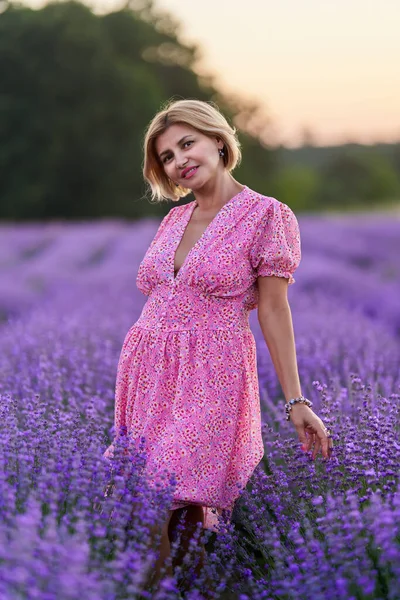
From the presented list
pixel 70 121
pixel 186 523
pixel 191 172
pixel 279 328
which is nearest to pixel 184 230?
pixel 191 172

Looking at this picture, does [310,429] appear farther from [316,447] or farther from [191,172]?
[191,172]

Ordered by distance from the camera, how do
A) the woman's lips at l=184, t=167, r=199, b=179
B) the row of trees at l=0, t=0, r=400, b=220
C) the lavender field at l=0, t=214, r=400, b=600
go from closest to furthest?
the lavender field at l=0, t=214, r=400, b=600
the woman's lips at l=184, t=167, r=199, b=179
the row of trees at l=0, t=0, r=400, b=220

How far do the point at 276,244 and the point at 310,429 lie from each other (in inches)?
20.7

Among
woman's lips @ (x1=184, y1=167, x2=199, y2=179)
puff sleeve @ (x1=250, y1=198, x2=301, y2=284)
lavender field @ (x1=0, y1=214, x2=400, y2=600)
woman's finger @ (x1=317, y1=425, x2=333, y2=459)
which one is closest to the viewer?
lavender field @ (x1=0, y1=214, x2=400, y2=600)

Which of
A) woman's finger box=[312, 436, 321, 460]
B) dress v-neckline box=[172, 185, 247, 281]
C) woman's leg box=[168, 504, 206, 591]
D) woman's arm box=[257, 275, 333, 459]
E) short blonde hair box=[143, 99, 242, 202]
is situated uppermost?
short blonde hair box=[143, 99, 242, 202]

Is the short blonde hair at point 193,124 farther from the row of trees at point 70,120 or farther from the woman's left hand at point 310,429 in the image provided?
the row of trees at point 70,120

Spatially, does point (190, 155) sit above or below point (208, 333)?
above

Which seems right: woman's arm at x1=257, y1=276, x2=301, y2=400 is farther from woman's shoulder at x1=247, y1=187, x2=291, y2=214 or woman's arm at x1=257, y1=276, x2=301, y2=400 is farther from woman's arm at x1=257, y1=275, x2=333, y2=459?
woman's shoulder at x1=247, y1=187, x2=291, y2=214

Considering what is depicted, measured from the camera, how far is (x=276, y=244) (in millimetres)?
2367

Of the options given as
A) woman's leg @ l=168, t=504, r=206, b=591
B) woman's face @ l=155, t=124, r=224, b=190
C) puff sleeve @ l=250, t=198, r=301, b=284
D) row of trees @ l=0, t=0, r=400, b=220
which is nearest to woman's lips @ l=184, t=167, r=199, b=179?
woman's face @ l=155, t=124, r=224, b=190

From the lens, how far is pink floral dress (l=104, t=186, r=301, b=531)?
7.50 feet

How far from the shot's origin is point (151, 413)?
7.59 feet

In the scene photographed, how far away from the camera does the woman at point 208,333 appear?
7.45ft

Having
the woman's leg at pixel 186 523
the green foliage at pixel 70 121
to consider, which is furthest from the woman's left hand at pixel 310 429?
the green foliage at pixel 70 121
